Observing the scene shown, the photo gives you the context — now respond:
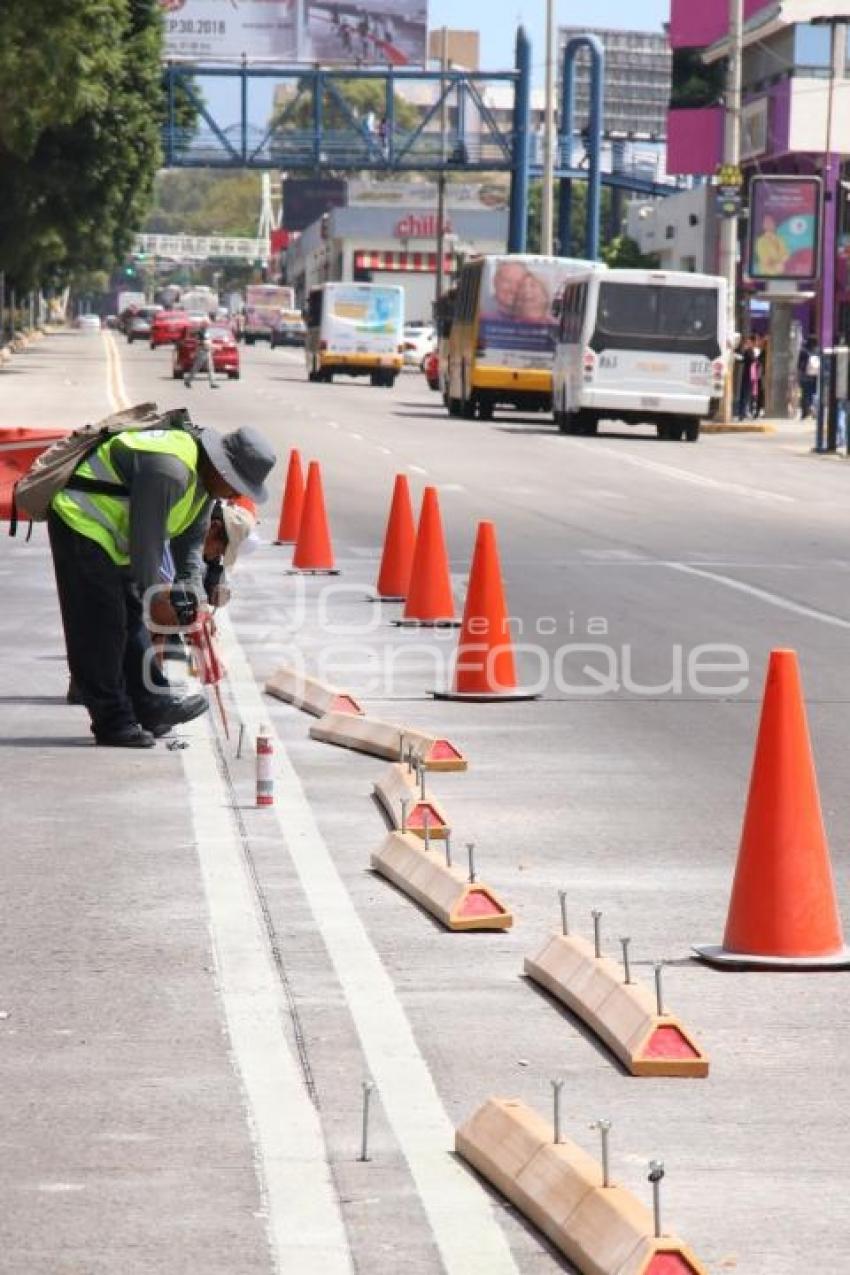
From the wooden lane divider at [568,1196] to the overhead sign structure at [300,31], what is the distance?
103m

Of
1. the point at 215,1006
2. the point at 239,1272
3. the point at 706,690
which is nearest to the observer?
the point at 239,1272

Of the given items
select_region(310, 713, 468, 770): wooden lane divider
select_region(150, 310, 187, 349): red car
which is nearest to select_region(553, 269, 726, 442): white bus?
select_region(310, 713, 468, 770): wooden lane divider

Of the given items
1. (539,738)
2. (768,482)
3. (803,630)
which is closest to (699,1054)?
(539,738)

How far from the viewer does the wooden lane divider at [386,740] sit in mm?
11305

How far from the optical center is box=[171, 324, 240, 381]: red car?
2817 inches

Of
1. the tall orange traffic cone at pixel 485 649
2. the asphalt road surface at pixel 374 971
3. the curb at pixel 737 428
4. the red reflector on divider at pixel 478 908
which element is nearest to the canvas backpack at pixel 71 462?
the asphalt road surface at pixel 374 971

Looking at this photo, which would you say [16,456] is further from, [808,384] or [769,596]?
[808,384]

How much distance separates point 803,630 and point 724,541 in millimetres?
7887

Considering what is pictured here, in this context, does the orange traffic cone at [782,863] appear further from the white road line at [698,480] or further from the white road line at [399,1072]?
the white road line at [698,480]

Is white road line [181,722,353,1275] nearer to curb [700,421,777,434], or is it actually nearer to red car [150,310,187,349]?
curb [700,421,777,434]

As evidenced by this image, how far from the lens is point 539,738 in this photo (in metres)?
12.6

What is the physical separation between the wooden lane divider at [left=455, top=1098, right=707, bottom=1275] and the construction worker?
18.8ft

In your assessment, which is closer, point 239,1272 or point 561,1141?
point 239,1272

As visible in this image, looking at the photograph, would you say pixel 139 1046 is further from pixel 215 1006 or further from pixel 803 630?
pixel 803 630
